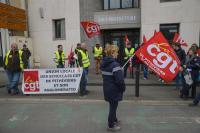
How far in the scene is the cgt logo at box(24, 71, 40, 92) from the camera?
8969 millimetres

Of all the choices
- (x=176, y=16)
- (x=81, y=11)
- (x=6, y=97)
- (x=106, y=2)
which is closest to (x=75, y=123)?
(x=6, y=97)

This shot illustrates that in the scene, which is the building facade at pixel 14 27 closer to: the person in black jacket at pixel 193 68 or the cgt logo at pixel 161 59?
the cgt logo at pixel 161 59

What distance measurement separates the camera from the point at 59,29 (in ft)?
59.5

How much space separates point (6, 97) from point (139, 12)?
10.0m

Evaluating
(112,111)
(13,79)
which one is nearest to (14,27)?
(13,79)

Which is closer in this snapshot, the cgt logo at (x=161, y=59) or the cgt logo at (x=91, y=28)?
the cgt logo at (x=161, y=59)

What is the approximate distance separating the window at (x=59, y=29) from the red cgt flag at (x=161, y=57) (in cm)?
1066

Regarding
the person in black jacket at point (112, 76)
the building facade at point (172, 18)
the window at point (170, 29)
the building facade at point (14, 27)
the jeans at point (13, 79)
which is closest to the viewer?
the person in black jacket at point (112, 76)

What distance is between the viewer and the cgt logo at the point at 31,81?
8969 mm

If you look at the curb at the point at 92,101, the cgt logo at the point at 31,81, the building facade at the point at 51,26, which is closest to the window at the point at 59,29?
the building facade at the point at 51,26

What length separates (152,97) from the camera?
27.9ft

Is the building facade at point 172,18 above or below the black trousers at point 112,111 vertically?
above

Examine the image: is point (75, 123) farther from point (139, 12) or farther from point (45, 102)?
point (139, 12)

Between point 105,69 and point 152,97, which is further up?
point 105,69
